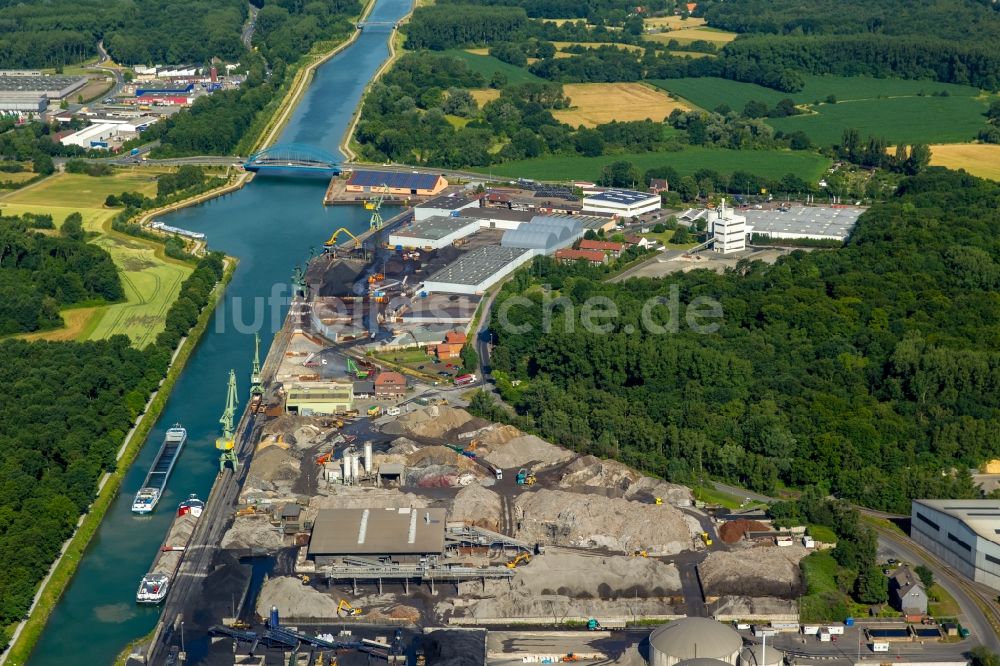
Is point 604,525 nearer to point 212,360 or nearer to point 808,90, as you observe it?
point 212,360

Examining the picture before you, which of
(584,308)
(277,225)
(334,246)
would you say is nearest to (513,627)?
(584,308)

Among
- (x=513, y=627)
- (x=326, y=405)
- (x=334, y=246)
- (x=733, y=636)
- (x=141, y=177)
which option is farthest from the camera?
(x=141, y=177)

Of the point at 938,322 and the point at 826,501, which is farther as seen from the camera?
the point at 938,322

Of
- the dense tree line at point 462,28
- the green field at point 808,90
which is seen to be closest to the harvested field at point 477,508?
the green field at point 808,90

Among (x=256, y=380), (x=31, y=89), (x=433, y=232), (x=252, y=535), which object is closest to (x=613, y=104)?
(x=433, y=232)

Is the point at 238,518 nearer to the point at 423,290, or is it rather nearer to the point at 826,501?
the point at 826,501

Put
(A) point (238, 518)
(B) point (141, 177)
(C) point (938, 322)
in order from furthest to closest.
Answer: (B) point (141, 177), (C) point (938, 322), (A) point (238, 518)

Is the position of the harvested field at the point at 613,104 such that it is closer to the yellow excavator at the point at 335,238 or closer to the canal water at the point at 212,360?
the canal water at the point at 212,360

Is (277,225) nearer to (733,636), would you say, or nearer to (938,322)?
(938,322)
